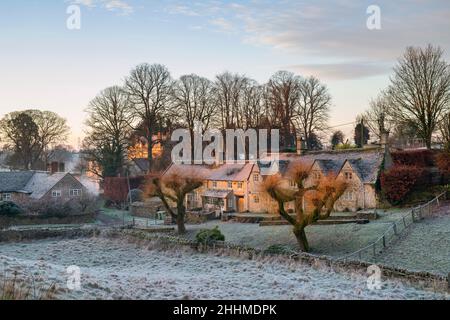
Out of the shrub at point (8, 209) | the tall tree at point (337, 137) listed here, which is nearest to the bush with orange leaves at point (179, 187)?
the shrub at point (8, 209)

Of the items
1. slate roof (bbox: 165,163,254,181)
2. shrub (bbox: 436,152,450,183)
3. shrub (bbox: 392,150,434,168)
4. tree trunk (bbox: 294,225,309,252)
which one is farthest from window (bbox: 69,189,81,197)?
shrub (bbox: 436,152,450,183)

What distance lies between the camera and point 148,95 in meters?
59.7

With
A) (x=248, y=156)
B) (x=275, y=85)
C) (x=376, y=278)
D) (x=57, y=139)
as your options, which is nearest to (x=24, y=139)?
(x=57, y=139)

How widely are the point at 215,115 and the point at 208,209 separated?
1825cm

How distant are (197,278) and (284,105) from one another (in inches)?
1794

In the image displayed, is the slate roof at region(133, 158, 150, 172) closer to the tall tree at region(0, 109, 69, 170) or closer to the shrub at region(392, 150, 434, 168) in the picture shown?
the tall tree at region(0, 109, 69, 170)

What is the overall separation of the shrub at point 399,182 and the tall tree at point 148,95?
102 feet

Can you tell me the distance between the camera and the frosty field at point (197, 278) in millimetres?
15477

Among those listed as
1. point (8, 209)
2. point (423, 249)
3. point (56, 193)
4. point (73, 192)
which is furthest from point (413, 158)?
point (8, 209)

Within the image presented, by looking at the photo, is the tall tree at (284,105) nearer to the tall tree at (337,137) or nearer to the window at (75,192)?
the tall tree at (337,137)

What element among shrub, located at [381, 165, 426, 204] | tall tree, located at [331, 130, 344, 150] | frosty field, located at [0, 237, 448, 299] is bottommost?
frosty field, located at [0, 237, 448, 299]

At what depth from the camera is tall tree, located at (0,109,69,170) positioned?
6444 cm

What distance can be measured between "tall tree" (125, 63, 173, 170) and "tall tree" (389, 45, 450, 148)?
93.6ft
